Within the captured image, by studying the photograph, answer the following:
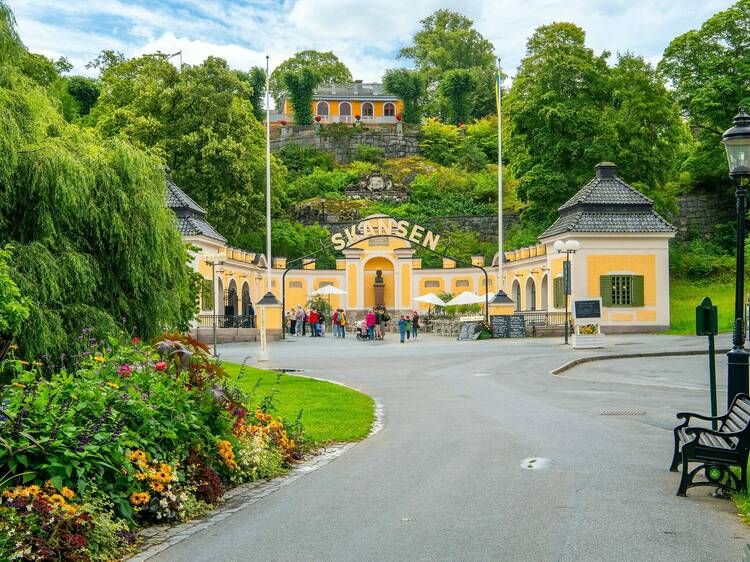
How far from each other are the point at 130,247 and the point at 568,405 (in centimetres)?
816

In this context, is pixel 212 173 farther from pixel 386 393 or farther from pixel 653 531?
pixel 653 531

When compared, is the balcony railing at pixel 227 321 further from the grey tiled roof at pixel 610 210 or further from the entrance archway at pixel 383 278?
the grey tiled roof at pixel 610 210

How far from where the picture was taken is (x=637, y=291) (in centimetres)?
4241

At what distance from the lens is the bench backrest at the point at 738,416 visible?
916 centimetres

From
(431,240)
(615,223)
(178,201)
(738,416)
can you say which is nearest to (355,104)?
(431,240)

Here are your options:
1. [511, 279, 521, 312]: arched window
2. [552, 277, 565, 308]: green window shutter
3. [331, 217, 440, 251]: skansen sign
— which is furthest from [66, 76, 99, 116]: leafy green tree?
[552, 277, 565, 308]: green window shutter

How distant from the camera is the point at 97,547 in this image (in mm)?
6711

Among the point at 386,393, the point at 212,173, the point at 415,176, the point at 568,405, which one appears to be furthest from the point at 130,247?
the point at 415,176

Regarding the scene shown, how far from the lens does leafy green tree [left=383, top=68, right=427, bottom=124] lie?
100 meters

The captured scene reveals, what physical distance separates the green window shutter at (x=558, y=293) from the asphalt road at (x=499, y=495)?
24.6 meters

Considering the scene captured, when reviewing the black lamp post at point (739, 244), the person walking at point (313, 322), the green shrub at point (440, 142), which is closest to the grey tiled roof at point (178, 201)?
the person walking at point (313, 322)

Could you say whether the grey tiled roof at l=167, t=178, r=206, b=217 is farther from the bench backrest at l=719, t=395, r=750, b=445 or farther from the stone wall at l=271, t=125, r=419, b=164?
the stone wall at l=271, t=125, r=419, b=164

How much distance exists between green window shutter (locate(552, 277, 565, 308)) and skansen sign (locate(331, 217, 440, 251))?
38.4ft

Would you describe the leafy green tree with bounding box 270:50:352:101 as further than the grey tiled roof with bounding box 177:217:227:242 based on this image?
Yes
